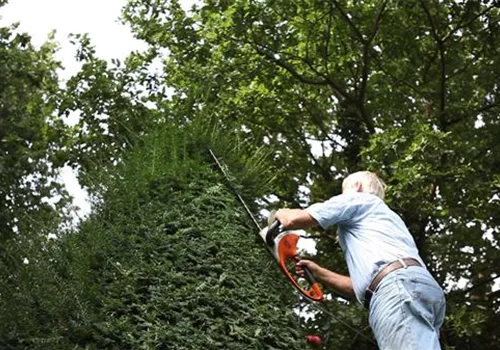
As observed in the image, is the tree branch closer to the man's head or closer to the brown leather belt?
the man's head

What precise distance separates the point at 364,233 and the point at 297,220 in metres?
0.32

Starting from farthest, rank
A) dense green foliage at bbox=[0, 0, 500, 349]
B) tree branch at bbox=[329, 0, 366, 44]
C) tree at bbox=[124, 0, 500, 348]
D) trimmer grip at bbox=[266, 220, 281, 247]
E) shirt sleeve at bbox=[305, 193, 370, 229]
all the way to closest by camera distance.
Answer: tree branch at bbox=[329, 0, 366, 44]
tree at bbox=[124, 0, 500, 348]
dense green foliage at bbox=[0, 0, 500, 349]
trimmer grip at bbox=[266, 220, 281, 247]
shirt sleeve at bbox=[305, 193, 370, 229]

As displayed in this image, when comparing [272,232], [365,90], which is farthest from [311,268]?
[365,90]

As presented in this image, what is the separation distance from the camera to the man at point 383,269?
3562 millimetres

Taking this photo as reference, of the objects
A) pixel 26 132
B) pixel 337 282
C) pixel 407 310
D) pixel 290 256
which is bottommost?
pixel 407 310

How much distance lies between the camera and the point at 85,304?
383cm

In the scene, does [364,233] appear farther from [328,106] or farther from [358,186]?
[328,106]

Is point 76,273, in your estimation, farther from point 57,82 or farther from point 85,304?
point 57,82

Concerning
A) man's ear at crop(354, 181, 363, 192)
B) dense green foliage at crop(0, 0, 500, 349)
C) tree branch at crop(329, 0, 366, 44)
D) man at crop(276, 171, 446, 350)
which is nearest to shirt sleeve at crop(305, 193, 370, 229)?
man at crop(276, 171, 446, 350)

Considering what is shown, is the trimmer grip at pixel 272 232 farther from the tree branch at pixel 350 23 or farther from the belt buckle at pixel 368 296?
the tree branch at pixel 350 23

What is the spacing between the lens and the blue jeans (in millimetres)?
3520

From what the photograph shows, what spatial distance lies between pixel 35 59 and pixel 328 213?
1137cm

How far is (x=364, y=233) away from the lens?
393cm

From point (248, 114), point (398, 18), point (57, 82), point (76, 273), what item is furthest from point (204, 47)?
point (76, 273)
